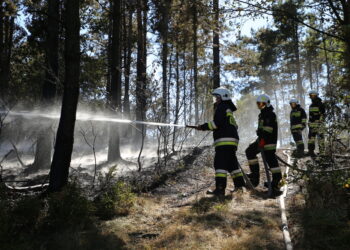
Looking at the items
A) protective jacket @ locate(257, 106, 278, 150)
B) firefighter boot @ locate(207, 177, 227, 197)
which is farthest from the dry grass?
protective jacket @ locate(257, 106, 278, 150)

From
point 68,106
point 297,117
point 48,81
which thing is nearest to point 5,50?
point 48,81

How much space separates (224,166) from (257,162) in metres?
1.43

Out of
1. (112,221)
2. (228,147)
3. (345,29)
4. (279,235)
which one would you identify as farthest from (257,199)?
(345,29)

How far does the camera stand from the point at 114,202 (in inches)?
197

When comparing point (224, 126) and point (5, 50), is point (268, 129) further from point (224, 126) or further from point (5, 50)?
point (5, 50)

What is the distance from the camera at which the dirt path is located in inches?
146

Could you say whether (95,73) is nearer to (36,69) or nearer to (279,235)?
(36,69)

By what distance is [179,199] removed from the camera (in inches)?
250

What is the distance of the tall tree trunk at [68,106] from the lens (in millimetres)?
5207

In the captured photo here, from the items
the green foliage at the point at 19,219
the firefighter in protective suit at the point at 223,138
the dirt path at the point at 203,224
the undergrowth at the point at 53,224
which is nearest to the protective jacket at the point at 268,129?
the firefighter in protective suit at the point at 223,138

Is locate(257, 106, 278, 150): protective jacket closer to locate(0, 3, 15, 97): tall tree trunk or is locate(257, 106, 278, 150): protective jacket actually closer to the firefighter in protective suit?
the firefighter in protective suit

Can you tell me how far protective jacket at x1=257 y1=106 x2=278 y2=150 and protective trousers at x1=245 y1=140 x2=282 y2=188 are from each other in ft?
0.48

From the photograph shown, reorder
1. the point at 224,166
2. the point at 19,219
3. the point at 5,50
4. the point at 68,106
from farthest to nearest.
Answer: the point at 5,50, the point at 224,166, the point at 68,106, the point at 19,219

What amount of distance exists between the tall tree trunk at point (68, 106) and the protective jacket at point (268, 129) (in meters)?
3.81
